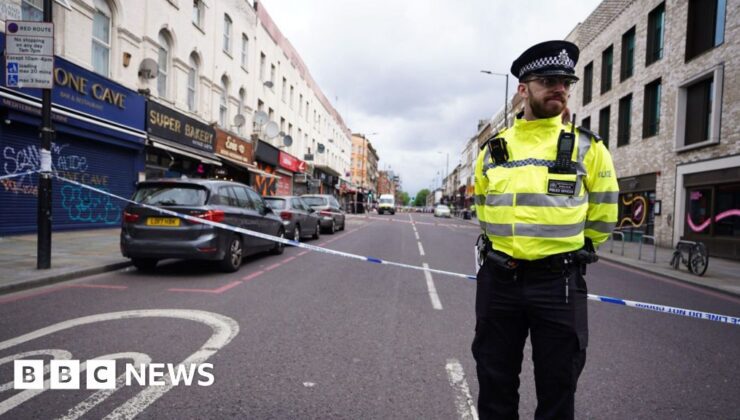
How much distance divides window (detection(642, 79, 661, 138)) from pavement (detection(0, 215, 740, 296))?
279 inches

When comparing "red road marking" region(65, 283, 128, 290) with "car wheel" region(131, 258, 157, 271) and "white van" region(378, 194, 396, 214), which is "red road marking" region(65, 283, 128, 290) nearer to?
"car wheel" region(131, 258, 157, 271)

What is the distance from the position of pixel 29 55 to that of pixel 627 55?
924 inches

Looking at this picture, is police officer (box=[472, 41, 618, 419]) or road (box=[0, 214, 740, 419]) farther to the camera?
road (box=[0, 214, 740, 419])

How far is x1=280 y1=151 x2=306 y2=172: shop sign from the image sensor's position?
2966 cm

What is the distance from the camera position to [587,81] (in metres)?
24.7

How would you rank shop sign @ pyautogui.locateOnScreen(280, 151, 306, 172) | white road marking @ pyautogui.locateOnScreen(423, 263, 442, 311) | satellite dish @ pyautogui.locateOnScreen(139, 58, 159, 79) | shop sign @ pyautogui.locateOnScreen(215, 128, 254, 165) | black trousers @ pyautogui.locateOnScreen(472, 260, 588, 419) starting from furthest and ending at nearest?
shop sign @ pyautogui.locateOnScreen(280, 151, 306, 172)
shop sign @ pyautogui.locateOnScreen(215, 128, 254, 165)
satellite dish @ pyautogui.locateOnScreen(139, 58, 159, 79)
white road marking @ pyautogui.locateOnScreen(423, 263, 442, 311)
black trousers @ pyautogui.locateOnScreen(472, 260, 588, 419)

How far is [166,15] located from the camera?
50.2 feet

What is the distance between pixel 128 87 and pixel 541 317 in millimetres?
15324

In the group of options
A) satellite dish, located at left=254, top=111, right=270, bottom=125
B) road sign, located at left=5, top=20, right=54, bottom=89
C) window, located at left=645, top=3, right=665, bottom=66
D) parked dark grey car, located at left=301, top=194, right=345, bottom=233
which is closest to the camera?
road sign, located at left=5, top=20, right=54, bottom=89

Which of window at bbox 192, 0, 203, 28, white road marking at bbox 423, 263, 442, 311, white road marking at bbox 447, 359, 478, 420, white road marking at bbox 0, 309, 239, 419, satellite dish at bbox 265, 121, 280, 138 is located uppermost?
window at bbox 192, 0, 203, 28

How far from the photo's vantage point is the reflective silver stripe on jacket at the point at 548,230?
1.87 meters

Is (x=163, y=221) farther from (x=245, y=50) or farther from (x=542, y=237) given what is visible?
(x=245, y=50)

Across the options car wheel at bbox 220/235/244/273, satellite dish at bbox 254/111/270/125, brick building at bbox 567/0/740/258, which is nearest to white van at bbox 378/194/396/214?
satellite dish at bbox 254/111/270/125

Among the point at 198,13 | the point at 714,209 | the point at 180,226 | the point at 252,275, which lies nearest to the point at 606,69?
the point at 714,209
